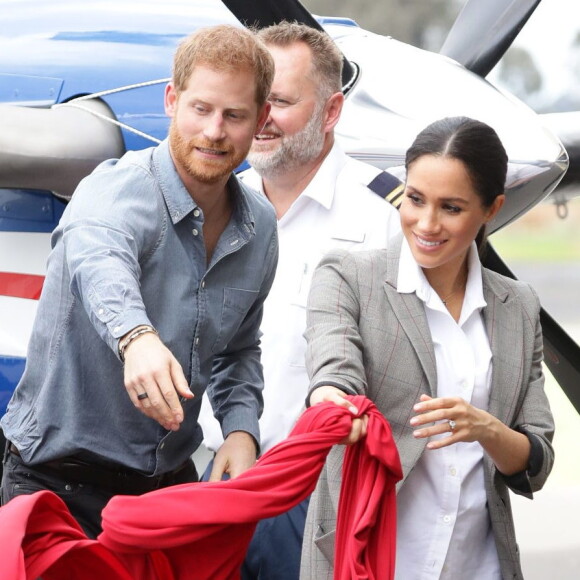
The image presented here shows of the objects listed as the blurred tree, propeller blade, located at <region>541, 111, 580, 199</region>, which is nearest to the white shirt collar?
propeller blade, located at <region>541, 111, 580, 199</region>

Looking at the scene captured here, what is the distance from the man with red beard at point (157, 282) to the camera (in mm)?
2705

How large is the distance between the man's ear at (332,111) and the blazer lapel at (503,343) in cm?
118

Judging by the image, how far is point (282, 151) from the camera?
3.85 m

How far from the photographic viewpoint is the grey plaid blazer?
277cm

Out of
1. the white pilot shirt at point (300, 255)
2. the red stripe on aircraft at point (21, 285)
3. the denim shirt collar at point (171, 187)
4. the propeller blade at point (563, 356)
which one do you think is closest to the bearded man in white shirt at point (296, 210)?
the white pilot shirt at point (300, 255)

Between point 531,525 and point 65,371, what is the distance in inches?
202

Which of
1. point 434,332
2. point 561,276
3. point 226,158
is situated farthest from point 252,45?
point 561,276

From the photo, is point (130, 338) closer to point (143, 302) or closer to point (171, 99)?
point (143, 302)

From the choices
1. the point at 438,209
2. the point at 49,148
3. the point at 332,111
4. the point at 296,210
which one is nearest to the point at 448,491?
the point at 438,209

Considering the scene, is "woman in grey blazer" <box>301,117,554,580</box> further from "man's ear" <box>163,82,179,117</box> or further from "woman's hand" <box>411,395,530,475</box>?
"man's ear" <box>163,82,179,117</box>

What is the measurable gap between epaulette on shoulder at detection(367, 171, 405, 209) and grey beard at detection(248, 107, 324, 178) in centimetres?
23

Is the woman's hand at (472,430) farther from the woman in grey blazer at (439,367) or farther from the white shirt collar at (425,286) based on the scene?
the white shirt collar at (425,286)

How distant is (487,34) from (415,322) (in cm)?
328

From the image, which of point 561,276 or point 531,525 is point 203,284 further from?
point 561,276
